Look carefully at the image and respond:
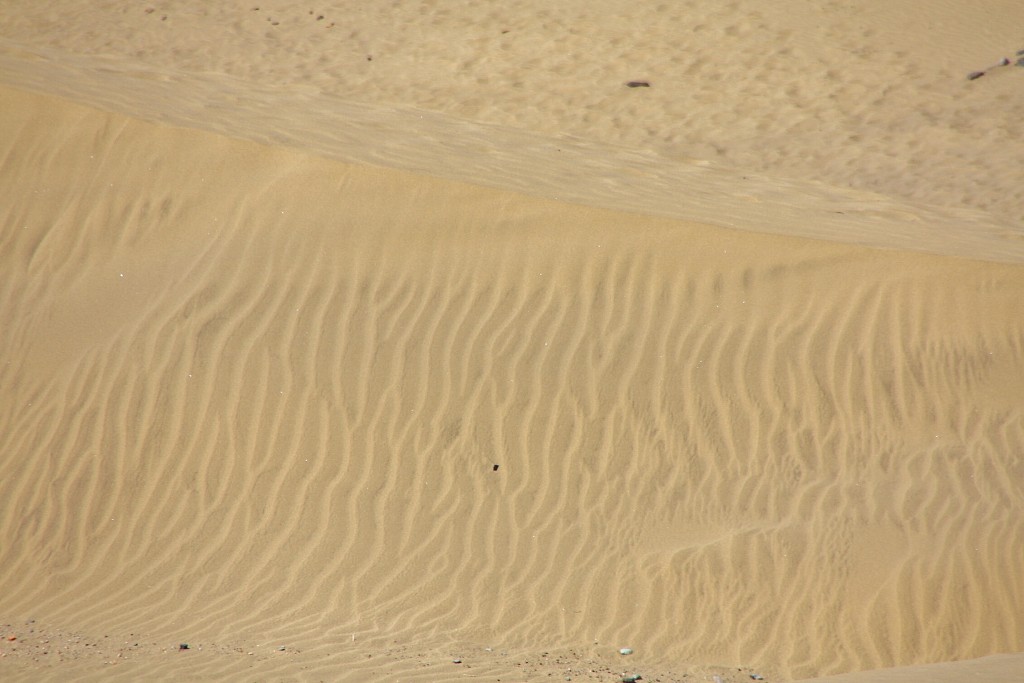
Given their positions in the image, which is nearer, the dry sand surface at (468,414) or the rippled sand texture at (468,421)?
the dry sand surface at (468,414)

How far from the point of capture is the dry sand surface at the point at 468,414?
18.5ft

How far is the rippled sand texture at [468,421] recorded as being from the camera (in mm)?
5762

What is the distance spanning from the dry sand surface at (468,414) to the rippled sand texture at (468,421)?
2cm

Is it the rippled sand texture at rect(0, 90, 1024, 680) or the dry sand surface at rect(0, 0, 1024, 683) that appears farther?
the rippled sand texture at rect(0, 90, 1024, 680)

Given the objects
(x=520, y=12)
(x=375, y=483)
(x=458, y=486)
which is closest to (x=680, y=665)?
(x=458, y=486)

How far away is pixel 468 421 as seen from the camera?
6.59 meters

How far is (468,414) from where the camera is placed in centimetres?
662

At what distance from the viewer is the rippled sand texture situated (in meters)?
5.76

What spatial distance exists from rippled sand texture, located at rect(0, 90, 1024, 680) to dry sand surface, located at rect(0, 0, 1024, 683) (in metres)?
0.02

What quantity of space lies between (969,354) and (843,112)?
680 cm

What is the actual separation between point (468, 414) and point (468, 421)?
55 mm

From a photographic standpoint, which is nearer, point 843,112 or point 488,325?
point 488,325

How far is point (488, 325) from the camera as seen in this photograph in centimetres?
709

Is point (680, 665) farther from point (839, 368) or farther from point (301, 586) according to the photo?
point (839, 368)
